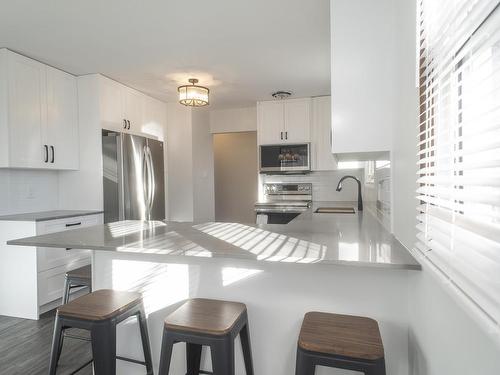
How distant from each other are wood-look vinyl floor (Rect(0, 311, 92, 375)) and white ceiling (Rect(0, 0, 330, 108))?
2.36 metres

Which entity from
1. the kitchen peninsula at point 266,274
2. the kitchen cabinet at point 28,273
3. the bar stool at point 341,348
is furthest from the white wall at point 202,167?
the bar stool at point 341,348

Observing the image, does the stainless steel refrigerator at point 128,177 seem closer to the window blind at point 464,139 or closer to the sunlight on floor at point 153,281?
the sunlight on floor at point 153,281

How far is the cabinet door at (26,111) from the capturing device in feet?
9.31

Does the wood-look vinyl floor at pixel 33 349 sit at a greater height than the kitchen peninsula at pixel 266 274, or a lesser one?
lesser

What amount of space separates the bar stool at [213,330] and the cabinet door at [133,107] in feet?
10.3

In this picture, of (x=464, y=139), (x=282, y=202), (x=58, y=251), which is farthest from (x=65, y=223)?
(x=464, y=139)

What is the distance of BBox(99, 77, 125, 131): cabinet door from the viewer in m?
3.52

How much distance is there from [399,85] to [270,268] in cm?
103

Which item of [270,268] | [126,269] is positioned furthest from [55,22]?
[270,268]

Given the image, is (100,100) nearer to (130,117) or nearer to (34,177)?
(130,117)

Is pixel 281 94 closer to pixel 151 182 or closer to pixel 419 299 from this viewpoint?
pixel 151 182

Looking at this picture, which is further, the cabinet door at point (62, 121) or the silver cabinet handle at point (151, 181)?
the silver cabinet handle at point (151, 181)

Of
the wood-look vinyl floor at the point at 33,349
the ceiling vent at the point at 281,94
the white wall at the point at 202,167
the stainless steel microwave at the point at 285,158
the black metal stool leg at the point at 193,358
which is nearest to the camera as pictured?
the black metal stool leg at the point at 193,358

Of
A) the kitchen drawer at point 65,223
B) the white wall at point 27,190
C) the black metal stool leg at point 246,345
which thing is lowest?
the black metal stool leg at point 246,345
